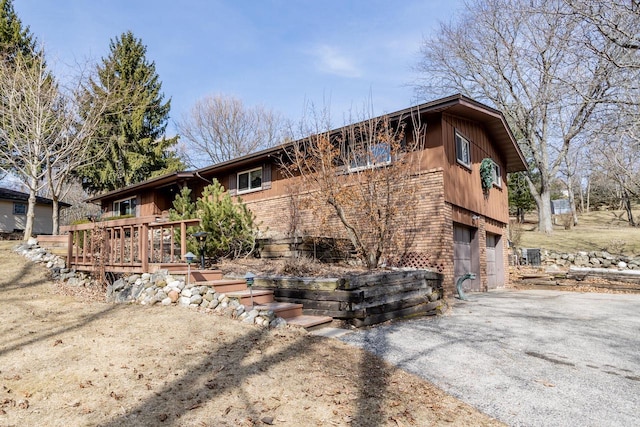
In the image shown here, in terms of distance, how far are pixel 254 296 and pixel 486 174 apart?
9.48 meters

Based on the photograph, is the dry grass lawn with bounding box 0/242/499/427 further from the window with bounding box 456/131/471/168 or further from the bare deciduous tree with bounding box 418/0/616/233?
the bare deciduous tree with bounding box 418/0/616/233

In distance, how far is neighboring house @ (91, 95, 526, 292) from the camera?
9.41m

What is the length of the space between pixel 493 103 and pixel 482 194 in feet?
46.4

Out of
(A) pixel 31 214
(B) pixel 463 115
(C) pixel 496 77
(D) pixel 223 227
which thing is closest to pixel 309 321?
(D) pixel 223 227

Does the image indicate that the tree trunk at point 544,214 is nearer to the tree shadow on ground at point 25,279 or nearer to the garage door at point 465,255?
the garage door at point 465,255

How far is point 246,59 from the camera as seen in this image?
16203 mm

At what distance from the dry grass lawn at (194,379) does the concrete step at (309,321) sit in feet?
0.94

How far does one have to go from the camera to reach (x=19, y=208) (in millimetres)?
→ 23547

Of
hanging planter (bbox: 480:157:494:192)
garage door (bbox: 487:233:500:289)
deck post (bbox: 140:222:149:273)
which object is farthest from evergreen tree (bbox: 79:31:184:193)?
garage door (bbox: 487:233:500:289)

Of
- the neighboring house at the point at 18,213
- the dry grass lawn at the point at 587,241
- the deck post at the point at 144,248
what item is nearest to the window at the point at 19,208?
the neighboring house at the point at 18,213

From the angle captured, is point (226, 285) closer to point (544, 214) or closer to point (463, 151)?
point (463, 151)

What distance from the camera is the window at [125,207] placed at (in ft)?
65.5

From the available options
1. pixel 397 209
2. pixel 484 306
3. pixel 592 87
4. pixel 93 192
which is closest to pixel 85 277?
pixel 397 209

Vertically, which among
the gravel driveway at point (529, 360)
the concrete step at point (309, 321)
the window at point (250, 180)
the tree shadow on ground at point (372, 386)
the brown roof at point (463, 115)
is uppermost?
the brown roof at point (463, 115)
